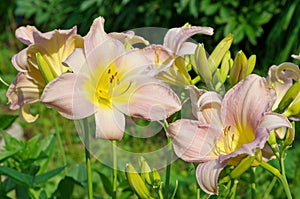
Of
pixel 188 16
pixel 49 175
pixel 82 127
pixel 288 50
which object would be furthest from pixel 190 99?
pixel 188 16

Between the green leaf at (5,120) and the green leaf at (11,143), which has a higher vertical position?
the green leaf at (5,120)

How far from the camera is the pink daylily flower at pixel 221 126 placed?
0.69 metres

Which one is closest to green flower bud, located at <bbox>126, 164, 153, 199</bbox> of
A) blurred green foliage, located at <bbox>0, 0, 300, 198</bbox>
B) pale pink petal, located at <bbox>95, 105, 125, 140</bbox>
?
pale pink petal, located at <bbox>95, 105, 125, 140</bbox>

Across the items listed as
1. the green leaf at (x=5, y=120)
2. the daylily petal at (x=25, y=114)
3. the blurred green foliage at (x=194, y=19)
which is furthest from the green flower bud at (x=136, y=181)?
the blurred green foliage at (x=194, y=19)

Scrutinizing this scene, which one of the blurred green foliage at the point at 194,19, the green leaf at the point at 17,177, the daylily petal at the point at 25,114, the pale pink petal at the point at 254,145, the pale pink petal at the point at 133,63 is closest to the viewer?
the pale pink petal at the point at 254,145

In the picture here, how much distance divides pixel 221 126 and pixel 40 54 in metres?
0.24

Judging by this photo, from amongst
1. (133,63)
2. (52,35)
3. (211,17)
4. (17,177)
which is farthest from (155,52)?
(211,17)

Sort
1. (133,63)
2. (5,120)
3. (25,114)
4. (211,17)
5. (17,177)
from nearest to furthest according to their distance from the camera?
(133,63) → (25,114) → (17,177) → (5,120) → (211,17)

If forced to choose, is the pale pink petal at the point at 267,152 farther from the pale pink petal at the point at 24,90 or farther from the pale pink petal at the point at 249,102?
the pale pink petal at the point at 24,90

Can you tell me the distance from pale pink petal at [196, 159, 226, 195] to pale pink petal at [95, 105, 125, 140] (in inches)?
4.1

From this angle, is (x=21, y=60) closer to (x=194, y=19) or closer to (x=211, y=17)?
(x=211, y=17)

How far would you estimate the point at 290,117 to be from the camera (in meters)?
0.82

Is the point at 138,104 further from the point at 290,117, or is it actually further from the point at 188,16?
the point at 188,16

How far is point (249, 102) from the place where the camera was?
2.35 feet
